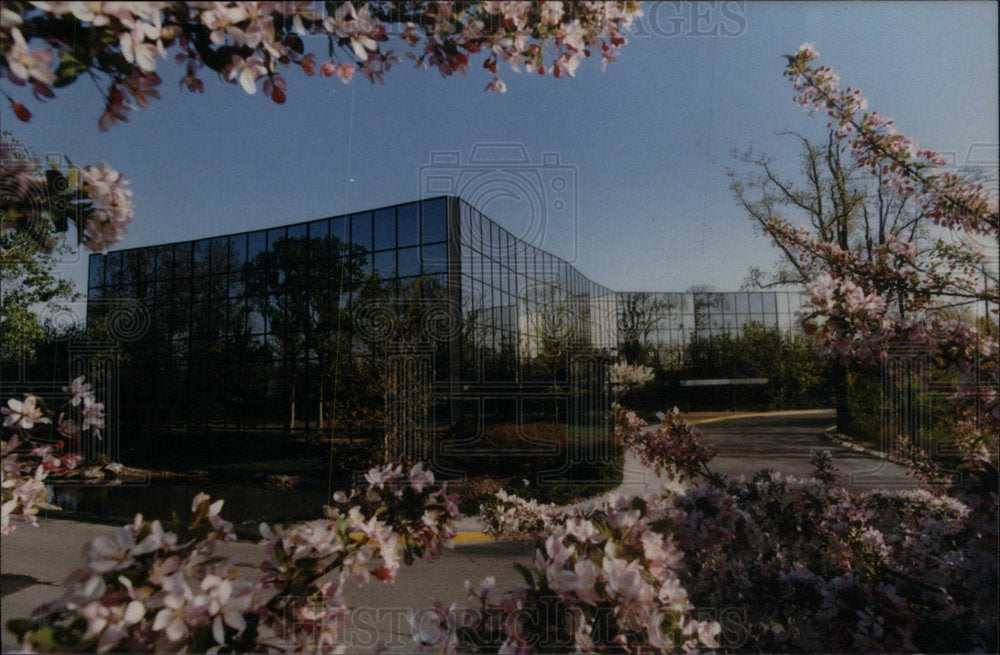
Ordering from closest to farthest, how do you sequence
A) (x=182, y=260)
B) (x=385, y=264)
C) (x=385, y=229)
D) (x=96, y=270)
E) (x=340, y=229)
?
1. (x=96, y=270)
2. (x=182, y=260)
3. (x=340, y=229)
4. (x=385, y=229)
5. (x=385, y=264)

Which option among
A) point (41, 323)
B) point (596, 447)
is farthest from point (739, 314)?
point (41, 323)

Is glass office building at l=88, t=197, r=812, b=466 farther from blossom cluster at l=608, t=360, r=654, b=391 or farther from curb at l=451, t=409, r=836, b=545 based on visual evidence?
curb at l=451, t=409, r=836, b=545

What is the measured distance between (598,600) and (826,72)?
1.37m

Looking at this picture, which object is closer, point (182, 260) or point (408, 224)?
point (182, 260)

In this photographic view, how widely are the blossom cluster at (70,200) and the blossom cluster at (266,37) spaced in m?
0.08

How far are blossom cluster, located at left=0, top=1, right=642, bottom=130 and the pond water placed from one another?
0.96 m

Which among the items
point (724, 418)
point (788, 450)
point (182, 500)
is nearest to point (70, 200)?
point (182, 500)

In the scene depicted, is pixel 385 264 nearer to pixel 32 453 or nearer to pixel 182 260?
pixel 182 260

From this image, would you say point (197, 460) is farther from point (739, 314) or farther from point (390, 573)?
point (739, 314)

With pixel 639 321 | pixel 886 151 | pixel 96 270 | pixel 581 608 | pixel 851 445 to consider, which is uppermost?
pixel 886 151

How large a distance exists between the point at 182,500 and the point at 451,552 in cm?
95

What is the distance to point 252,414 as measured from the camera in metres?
Answer: 1.66

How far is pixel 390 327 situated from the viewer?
1.91 m

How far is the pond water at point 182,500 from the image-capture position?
1288 millimetres
